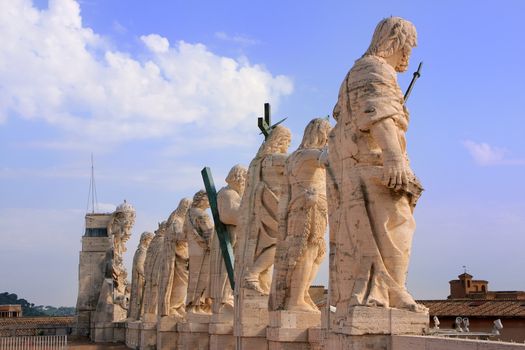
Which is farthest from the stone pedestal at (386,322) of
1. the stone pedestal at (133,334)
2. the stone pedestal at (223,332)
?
the stone pedestal at (133,334)

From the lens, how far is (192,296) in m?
18.1

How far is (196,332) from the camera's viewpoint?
17.6 m

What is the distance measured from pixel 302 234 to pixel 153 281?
13098 millimetres

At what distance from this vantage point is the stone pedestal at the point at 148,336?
22.5 m

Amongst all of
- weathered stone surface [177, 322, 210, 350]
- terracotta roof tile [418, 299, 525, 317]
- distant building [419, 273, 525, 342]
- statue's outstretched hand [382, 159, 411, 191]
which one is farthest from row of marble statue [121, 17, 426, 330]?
terracotta roof tile [418, 299, 525, 317]

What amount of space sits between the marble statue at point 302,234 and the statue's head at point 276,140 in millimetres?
1925

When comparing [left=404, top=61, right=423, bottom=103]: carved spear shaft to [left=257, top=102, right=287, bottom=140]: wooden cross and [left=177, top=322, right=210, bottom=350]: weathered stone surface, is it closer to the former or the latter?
[left=257, top=102, right=287, bottom=140]: wooden cross

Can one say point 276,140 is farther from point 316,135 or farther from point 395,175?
point 395,175

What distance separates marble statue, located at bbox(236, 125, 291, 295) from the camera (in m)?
13.2

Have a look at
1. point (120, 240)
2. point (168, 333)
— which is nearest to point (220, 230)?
point (168, 333)

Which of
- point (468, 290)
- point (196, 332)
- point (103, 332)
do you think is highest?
point (468, 290)

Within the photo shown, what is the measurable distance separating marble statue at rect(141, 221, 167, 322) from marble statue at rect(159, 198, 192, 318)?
2.02 metres

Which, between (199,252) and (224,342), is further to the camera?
A: (199,252)

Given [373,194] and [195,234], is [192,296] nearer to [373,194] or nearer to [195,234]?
[195,234]
